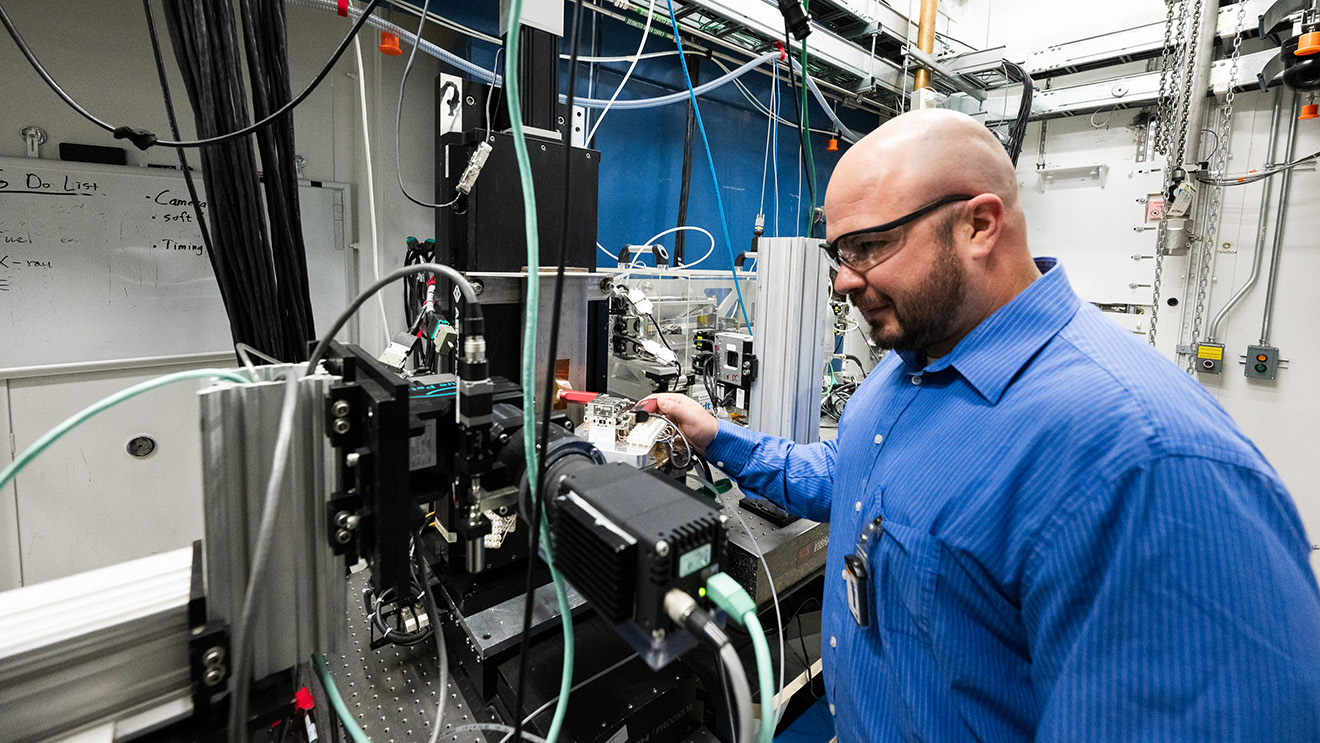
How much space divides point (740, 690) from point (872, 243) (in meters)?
0.67

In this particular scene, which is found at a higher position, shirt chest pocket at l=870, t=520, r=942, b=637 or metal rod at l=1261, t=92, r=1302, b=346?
metal rod at l=1261, t=92, r=1302, b=346

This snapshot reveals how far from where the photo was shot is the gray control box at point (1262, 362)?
9.47 ft

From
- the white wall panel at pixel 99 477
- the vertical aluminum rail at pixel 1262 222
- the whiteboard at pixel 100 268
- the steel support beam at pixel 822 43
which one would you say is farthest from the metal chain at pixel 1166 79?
the white wall panel at pixel 99 477

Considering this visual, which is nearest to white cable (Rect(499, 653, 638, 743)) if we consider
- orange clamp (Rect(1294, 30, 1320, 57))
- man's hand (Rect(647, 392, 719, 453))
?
man's hand (Rect(647, 392, 719, 453))

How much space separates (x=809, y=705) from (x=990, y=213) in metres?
1.97

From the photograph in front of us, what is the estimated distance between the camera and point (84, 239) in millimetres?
1761

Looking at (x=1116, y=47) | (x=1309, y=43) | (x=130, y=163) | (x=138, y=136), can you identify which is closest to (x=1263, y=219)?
(x=1309, y=43)

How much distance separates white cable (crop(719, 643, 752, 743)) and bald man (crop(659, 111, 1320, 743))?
16.0 inches

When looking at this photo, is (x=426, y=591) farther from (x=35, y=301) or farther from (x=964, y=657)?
(x=35, y=301)

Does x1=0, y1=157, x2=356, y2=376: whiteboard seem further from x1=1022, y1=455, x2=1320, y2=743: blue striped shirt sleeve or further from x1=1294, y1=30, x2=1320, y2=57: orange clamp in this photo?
x1=1294, y1=30, x2=1320, y2=57: orange clamp

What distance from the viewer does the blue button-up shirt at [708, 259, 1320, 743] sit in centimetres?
54

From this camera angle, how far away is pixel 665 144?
294 cm

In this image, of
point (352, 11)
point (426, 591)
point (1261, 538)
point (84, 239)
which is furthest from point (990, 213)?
point (84, 239)

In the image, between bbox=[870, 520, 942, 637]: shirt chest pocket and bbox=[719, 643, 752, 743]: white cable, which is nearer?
bbox=[719, 643, 752, 743]: white cable
